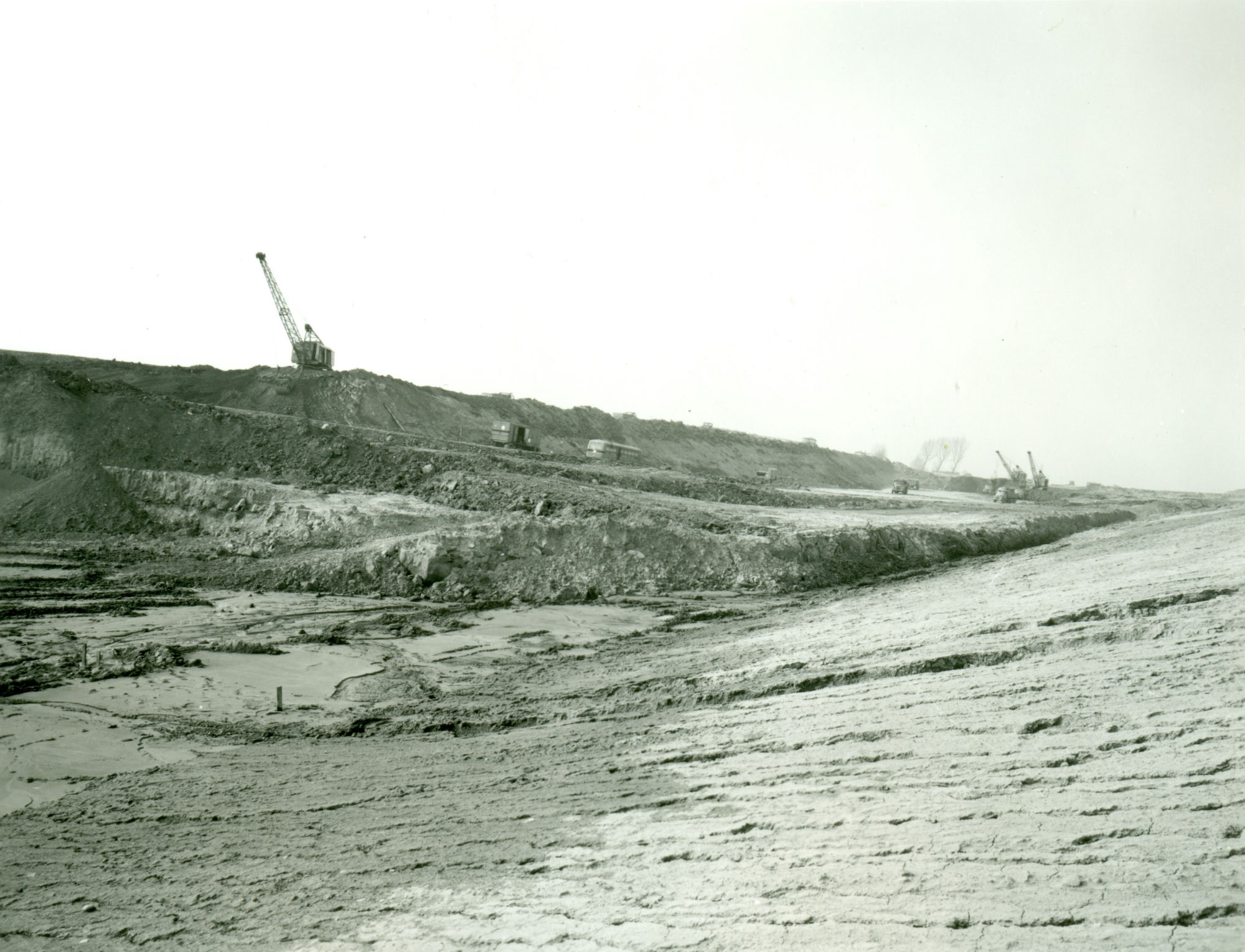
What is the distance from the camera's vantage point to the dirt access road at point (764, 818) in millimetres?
3785

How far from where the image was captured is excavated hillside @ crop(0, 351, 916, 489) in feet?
120

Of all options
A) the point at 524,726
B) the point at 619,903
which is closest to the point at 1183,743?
the point at 619,903

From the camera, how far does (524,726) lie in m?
8.38

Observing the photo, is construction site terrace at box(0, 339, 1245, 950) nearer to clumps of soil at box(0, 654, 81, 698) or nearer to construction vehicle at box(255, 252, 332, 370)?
clumps of soil at box(0, 654, 81, 698)

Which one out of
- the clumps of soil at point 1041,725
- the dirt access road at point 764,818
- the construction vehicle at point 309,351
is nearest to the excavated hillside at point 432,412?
the construction vehicle at point 309,351

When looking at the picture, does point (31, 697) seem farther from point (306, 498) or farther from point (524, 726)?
point (306, 498)

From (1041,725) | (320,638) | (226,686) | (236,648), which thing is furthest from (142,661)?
(1041,725)

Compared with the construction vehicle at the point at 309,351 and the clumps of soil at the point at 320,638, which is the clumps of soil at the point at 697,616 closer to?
the clumps of soil at the point at 320,638

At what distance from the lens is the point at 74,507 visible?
64.3 feet

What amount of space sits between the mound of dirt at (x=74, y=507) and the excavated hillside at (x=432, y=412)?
7.57 m

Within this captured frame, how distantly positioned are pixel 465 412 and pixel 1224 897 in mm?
44627

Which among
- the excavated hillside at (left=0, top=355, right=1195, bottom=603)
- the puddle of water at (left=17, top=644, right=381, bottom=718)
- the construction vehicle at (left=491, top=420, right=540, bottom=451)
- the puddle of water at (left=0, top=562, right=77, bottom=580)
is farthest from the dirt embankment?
the construction vehicle at (left=491, top=420, right=540, bottom=451)

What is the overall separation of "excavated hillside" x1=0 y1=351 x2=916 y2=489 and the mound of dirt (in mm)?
7573

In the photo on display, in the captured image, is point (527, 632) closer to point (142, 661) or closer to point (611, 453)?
point (142, 661)
